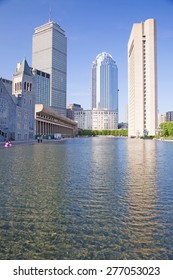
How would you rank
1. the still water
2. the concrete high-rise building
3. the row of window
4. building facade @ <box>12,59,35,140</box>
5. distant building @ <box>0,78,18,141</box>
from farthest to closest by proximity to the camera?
1. the concrete high-rise building
2. the row of window
3. building facade @ <box>12,59,35,140</box>
4. distant building @ <box>0,78,18,141</box>
5. the still water

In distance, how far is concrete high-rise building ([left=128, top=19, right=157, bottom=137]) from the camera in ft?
464

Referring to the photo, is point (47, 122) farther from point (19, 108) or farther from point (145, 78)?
point (145, 78)

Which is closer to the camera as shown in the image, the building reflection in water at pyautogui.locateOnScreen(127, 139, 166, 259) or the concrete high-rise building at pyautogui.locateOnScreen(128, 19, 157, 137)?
the building reflection in water at pyautogui.locateOnScreen(127, 139, 166, 259)

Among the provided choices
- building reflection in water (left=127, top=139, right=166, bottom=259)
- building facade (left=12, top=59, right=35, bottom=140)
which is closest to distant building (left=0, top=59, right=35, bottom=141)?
building facade (left=12, top=59, right=35, bottom=140)

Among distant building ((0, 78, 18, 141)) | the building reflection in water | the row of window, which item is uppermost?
the row of window

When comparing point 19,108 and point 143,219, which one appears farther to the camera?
point 19,108

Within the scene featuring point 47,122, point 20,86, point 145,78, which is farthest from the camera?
point 145,78

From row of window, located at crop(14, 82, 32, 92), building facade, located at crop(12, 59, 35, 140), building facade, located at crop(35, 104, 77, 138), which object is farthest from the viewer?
building facade, located at crop(35, 104, 77, 138)

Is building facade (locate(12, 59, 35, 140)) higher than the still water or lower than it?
higher

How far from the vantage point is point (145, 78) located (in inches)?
5719

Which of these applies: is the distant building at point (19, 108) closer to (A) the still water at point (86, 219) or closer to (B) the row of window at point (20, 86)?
(B) the row of window at point (20, 86)

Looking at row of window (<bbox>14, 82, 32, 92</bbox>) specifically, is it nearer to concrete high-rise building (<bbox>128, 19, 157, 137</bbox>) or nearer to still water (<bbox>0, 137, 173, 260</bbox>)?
still water (<bbox>0, 137, 173, 260</bbox>)

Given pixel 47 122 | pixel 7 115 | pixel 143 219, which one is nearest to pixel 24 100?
pixel 7 115
